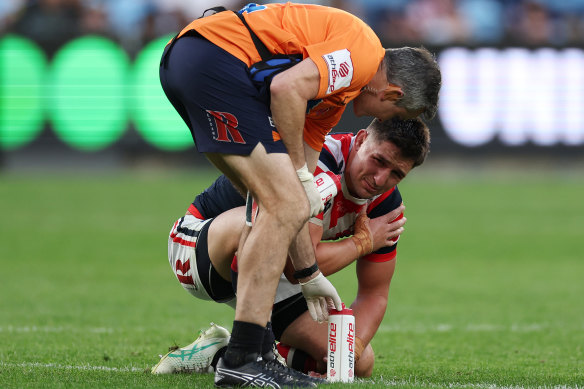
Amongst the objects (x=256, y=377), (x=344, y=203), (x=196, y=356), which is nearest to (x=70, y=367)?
(x=196, y=356)

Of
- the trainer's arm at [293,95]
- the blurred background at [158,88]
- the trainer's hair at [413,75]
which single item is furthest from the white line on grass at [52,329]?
the blurred background at [158,88]

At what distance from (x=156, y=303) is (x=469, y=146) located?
1118 cm

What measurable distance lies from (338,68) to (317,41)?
27 cm

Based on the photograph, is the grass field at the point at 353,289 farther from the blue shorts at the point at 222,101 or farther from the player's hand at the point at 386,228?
the blue shorts at the point at 222,101

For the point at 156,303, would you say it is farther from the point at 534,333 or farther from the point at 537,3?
the point at 537,3

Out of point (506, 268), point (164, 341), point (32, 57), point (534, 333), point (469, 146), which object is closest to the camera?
point (164, 341)

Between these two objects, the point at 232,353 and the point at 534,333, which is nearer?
the point at 232,353

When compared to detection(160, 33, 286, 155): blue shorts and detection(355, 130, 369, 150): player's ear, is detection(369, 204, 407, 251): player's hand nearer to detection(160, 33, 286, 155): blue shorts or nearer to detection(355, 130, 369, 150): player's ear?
detection(355, 130, 369, 150): player's ear

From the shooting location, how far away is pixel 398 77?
4.93 m

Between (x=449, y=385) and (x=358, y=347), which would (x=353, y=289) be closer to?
(x=358, y=347)

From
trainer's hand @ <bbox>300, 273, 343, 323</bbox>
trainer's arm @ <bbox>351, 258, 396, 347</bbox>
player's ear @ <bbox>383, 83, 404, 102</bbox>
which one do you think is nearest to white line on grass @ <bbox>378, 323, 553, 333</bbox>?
trainer's arm @ <bbox>351, 258, 396, 347</bbox>

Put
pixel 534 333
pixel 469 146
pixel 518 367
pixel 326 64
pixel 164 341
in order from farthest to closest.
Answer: pixel 469 146, pixel 534 333, pixel 164 341, pixel 518 367, pixel 326 64

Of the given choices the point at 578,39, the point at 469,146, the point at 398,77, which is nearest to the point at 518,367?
the point at 398,77

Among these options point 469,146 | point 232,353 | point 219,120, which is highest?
point 219,120
